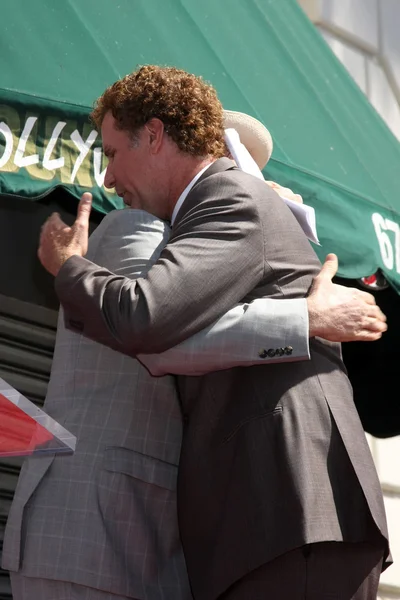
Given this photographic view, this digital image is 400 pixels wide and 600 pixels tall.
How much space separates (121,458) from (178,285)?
470mm

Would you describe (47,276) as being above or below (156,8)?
below

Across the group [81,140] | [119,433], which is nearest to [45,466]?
[119,433]

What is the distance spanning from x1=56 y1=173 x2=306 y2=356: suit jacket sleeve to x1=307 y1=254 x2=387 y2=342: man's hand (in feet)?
0.55

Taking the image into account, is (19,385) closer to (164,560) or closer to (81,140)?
(81,140)

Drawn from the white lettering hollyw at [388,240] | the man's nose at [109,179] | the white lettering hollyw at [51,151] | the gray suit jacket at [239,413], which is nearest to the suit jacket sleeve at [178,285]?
the gray suit jacket at [239,413]

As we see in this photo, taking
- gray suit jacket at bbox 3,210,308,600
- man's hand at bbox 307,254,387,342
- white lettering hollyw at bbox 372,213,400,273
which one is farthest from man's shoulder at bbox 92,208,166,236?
white lettering hollyw at bbox 372,213,400,273

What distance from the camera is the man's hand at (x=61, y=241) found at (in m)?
2.64

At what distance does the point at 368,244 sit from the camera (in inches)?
161

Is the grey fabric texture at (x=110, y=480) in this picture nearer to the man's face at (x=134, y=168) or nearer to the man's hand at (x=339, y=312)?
the man's face at (x=134, y=168)

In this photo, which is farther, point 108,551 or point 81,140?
point 81,140

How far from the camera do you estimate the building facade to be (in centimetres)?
702

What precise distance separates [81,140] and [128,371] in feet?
3.53

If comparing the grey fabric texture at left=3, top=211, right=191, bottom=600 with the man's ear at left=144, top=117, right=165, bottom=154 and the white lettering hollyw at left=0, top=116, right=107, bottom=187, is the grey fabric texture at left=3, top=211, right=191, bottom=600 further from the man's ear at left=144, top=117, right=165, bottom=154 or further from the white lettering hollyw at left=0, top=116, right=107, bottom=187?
the white lettering hollyw at left=0, top=116, right=107, bottom=187

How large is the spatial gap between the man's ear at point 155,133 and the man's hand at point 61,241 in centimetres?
29
